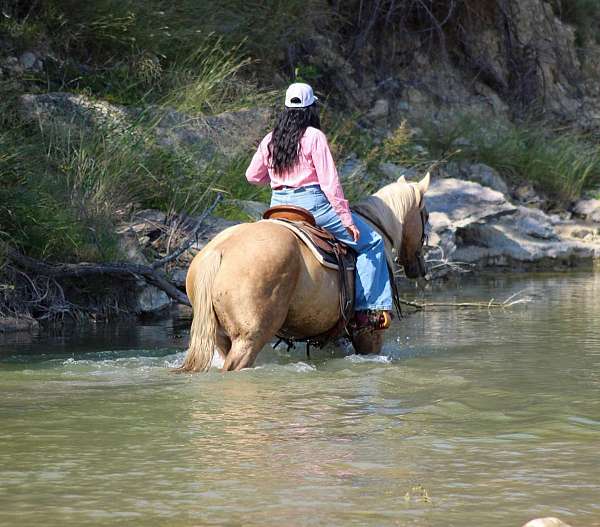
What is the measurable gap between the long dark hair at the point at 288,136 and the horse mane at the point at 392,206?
3.02 feet

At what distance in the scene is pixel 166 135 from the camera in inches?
488

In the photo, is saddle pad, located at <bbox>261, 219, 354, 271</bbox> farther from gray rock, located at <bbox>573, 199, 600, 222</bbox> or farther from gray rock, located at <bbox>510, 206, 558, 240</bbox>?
gray rock, located at <bbox>573, 199, 600, 222</bbox>

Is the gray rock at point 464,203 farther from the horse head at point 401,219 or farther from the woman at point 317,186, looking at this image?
the woman at point 317,186

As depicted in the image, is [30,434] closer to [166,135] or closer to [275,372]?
[275,372]

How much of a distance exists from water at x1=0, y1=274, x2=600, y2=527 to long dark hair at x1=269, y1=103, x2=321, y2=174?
4.36 feet

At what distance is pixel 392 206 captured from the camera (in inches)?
336

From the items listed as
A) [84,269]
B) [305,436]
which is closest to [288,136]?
[305,436]

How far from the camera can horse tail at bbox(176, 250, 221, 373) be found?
6902mm

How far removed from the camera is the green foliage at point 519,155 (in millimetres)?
17094

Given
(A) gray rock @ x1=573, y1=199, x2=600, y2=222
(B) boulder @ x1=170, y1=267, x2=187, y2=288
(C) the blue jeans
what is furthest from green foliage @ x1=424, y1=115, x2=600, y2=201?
(C) the blue jeans

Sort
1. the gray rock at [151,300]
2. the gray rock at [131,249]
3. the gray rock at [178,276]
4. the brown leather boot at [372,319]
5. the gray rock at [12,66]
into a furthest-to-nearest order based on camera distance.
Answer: the gray rock at [12,66] → the gray rock at [178,276] → the gray rock at [151,300] → the gray rock at [131,249] → the brown leather boot at [372,319]

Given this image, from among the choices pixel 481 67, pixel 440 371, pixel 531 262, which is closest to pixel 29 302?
pixel 440 371

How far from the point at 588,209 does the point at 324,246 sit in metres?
10.6

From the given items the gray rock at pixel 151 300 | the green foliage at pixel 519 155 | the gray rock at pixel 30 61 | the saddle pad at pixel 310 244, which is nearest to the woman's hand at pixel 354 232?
the saddle pad at pixel 310 244
